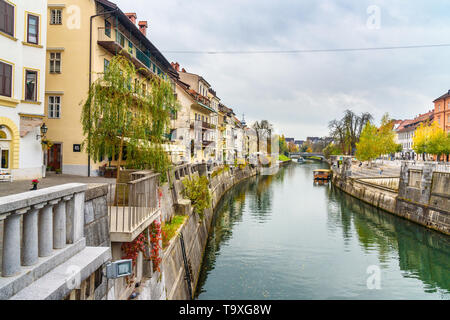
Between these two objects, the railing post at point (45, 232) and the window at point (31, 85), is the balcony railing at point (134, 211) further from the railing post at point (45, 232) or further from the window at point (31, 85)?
the window at point (31, 85)

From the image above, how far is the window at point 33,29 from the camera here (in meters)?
16.9

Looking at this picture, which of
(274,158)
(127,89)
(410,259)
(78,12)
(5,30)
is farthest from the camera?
(274,158)

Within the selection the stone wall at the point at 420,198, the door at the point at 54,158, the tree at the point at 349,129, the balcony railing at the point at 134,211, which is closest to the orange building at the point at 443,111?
the tree at the point at 349,129

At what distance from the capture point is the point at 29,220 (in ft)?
11.7

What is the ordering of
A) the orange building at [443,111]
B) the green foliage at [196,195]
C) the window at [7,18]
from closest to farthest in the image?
the window at [7,18], the green foliage at [196,195], the orange building at [443,111]

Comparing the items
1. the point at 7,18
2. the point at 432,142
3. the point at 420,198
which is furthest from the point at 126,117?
the point at 432,142

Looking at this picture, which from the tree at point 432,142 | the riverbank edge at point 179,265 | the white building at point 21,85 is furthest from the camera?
the tree at point 432,142

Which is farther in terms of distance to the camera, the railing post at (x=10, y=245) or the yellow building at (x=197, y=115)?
the yellow building at (x=197, y=115)

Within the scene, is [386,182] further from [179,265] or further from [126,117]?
[126,117]

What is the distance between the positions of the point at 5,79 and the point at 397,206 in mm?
32179

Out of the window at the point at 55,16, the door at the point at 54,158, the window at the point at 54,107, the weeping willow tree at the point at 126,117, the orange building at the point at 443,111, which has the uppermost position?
the orange building at the point at 443,111

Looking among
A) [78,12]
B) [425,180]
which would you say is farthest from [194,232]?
[425,180]
